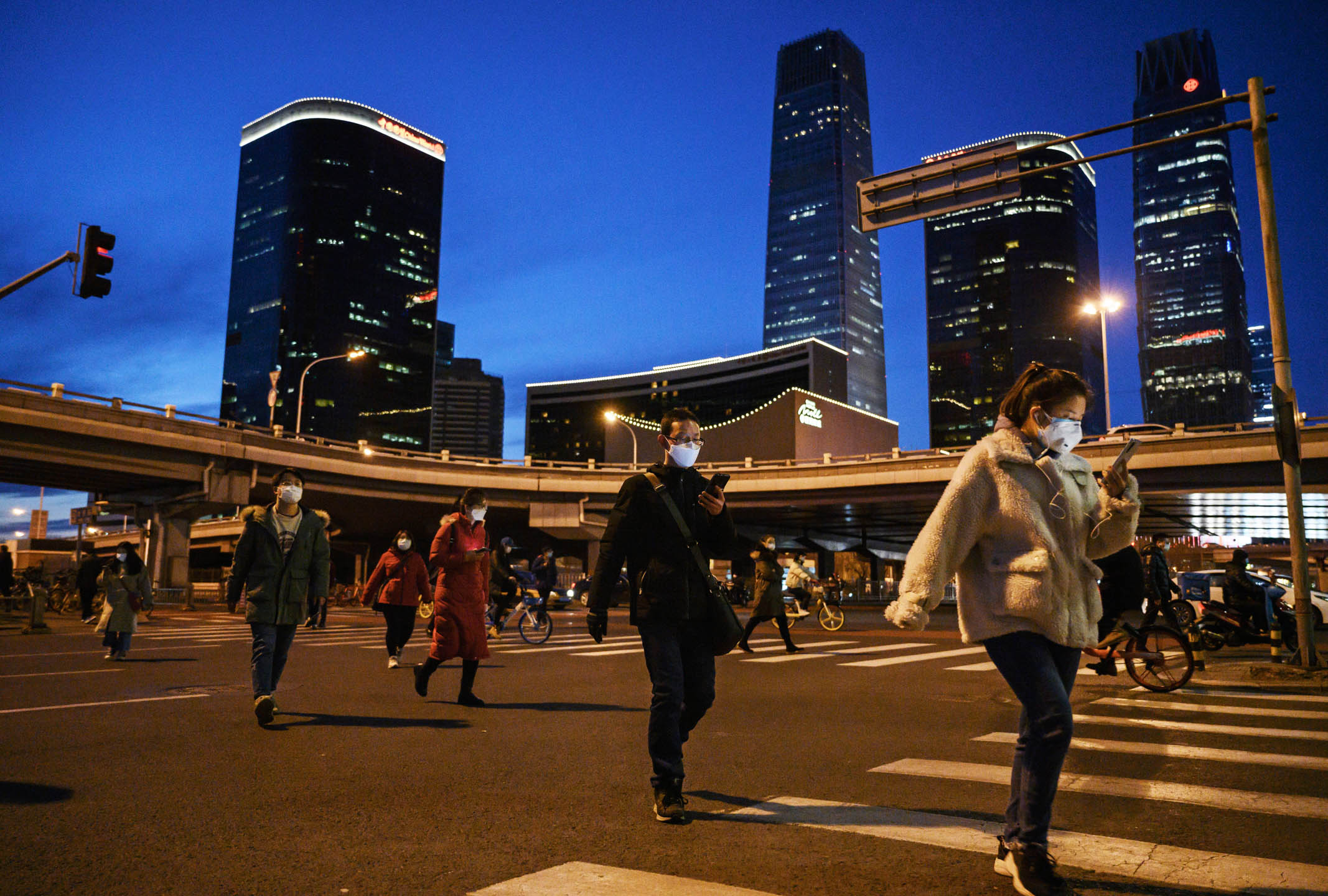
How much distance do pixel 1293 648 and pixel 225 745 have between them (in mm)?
13872

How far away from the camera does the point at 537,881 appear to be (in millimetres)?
3203

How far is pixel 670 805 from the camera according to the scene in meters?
4.10

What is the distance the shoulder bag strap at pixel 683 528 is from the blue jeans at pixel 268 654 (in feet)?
12.6

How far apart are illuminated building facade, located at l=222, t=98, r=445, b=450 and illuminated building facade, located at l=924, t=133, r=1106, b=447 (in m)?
102

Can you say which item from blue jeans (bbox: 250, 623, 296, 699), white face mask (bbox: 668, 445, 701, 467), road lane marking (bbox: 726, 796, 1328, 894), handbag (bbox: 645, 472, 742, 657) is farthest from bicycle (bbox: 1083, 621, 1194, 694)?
blue jeans (bbox: 250, 623, 296, 699)

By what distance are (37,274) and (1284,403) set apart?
1928cm

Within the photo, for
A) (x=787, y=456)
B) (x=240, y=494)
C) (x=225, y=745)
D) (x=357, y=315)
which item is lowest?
(x=225, y=745)

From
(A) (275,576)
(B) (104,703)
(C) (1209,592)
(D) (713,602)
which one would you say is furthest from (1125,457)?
(C) (1209,592)

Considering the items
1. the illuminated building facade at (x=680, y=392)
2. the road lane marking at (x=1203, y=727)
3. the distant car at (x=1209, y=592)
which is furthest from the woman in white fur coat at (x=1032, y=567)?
the illuminated building facade at (x=680, y=392)

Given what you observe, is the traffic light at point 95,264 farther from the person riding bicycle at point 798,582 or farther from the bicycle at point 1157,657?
the bicycle at point 1157,657

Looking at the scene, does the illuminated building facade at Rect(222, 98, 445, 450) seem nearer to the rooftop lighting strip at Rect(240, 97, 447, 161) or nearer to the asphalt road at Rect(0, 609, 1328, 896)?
the rooftop lighting strip at Rect(240, 97, 447, 161)

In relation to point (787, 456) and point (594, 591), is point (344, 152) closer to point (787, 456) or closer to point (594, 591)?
point (787, 456)

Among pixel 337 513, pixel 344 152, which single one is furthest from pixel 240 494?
pixel 344 152

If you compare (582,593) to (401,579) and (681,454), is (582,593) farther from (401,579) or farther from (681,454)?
(681,454)
